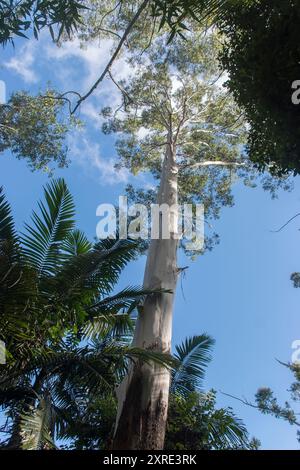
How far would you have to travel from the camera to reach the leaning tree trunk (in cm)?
408

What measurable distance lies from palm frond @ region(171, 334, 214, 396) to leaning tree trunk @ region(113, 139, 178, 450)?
47.8 inches

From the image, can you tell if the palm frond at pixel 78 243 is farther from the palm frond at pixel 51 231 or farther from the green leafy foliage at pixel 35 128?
the green leafy foliage at pixel 35 128

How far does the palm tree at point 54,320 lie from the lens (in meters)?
4.11

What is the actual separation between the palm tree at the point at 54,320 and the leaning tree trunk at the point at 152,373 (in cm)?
24

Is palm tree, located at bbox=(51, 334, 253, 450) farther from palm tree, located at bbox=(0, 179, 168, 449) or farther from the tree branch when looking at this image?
the tree branch

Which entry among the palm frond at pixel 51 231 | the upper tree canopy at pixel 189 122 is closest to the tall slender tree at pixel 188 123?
the upper tree canopy at pixel 189 122

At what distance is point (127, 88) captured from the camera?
1288cm

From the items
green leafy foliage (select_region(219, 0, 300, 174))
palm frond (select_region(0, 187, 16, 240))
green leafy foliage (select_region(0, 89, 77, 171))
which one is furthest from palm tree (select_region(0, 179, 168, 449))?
green leafy foliage (select_region(0, 89, 77, 171))

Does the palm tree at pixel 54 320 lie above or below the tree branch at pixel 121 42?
below

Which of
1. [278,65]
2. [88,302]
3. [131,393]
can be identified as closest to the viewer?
[278,65]

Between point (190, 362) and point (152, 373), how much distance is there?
207 cm
